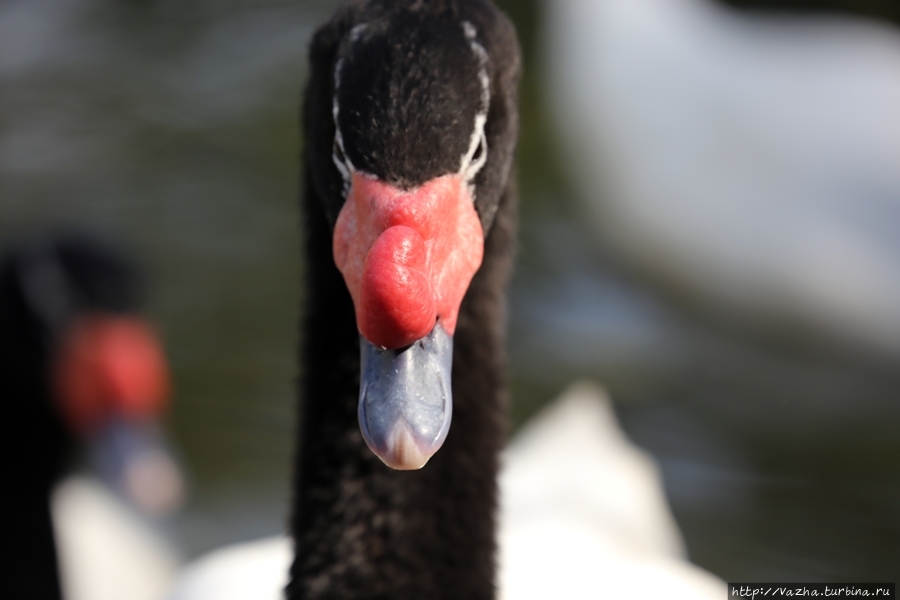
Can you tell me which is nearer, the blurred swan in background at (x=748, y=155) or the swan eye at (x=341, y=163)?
the swan eye at (x=341, y=163)

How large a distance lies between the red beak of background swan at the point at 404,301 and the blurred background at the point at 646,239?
2.22 meters

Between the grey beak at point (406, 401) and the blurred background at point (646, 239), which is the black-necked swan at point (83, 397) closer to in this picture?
the blurred background at point (646, 239)

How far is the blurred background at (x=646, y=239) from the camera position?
396 centimetres

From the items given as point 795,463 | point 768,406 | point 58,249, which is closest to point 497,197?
point 58,249

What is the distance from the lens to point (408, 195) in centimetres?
162

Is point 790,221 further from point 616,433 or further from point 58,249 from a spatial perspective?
point 58,249

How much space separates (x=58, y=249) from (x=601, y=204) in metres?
2.68

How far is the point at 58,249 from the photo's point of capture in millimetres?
3699

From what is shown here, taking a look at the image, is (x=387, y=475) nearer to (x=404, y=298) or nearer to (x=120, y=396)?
(x=404, y=298)

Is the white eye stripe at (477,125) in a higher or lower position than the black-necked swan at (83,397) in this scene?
higher

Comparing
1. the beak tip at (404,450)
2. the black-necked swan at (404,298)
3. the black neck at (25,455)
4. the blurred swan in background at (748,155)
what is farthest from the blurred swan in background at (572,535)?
the blurred swan in background at (748,155)

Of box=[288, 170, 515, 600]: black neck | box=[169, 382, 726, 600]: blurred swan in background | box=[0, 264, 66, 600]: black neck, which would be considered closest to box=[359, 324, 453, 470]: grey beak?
box=[288, 170, 515, 600]: black neck

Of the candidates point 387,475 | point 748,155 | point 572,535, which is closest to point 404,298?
point 387,475

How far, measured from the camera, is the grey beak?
153 centimetres
